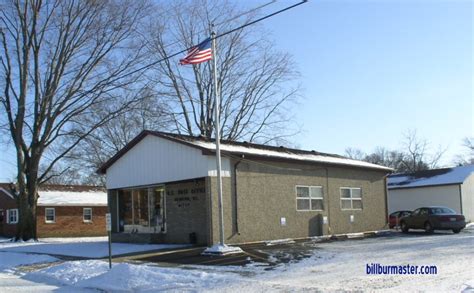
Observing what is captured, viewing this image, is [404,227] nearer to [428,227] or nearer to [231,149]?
[428,227]

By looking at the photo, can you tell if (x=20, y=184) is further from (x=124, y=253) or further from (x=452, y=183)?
(x=452, y=183)

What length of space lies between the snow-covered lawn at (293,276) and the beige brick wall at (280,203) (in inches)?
240

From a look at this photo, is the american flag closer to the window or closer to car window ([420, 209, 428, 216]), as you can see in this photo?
car window ([420, 209, 428, 216])

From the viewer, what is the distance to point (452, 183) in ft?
139

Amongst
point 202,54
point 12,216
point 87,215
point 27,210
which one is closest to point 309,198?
point 202,54

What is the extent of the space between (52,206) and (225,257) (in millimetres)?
30322

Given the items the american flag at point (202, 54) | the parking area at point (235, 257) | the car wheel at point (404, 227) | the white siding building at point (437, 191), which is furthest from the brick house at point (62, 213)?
the american flag at point (202, 54)

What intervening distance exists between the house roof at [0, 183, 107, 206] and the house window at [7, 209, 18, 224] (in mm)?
1480

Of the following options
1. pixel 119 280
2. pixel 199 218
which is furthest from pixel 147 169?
pixel 119 280

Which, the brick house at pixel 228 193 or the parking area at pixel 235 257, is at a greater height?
the brick house at pixel 228 193

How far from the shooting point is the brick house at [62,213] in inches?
1718

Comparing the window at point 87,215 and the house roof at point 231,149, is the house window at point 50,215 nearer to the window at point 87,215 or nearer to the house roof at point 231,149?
the window at point 87,215

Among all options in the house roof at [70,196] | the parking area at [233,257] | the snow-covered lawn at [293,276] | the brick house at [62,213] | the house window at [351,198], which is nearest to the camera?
the snow-covered lawn at [293,276]

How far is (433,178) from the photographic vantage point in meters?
45.3
